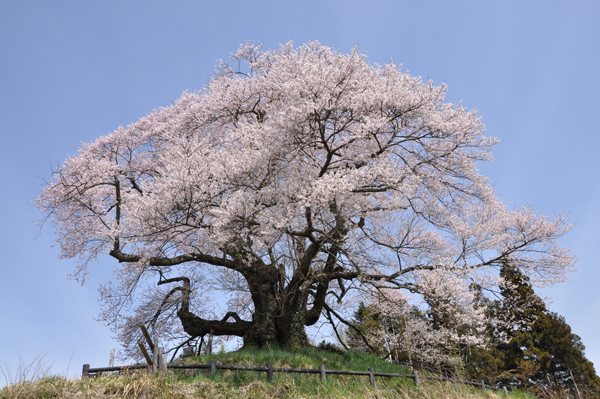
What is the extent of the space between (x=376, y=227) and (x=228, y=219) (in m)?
4.95

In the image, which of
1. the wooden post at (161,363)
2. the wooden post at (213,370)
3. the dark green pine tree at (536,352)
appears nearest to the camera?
the wooden post at (161,363)

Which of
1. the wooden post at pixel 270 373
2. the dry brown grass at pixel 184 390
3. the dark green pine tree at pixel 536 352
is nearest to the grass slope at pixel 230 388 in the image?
the dry brown grass at pixel 184 390

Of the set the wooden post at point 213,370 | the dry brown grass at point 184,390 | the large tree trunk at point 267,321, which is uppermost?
the large tree trunk at point 267,321

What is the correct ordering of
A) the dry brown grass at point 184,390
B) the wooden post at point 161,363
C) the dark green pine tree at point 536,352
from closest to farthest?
1. the dry brown grass at point 184,390
2. the wooden post at point 161,363
3. the dark green pine tree at point 536,352

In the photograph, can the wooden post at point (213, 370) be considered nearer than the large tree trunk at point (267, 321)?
Yes

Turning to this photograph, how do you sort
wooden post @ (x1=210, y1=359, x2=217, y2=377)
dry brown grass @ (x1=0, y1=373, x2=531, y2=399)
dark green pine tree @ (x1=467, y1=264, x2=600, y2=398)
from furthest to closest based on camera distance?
1. dark green pine tree @ (x1=467, y1=264, x2=600, y2=398)
2. wooden post @ (x1=210, y1=359, x2=217, y2=377)
3. dry brown grass @ (x1=0, y1=373, x2=531, y2=399)

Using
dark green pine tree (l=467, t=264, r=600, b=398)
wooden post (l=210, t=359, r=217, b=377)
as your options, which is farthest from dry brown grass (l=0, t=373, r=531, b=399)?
dark green pine tree (l=467, t=264, r=600, b=398)

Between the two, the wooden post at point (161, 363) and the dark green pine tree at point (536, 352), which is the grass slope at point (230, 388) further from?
the dark green pine tree at point (536, 352)

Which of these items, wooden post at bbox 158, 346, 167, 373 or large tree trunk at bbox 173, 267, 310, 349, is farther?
large tree trunk at bbox 173, 267, 310, 349

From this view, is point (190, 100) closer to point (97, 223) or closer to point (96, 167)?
point (96, 167)

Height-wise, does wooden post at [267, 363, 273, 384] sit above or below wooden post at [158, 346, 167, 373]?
below

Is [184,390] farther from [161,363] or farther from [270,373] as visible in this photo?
[270,373]

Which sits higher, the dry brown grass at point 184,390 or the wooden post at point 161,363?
the wooden post at point 161,363

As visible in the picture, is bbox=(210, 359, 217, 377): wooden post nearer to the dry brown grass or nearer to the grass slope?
the grass slope
